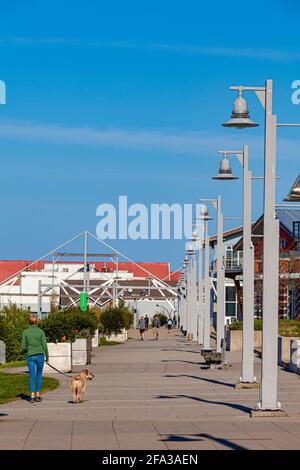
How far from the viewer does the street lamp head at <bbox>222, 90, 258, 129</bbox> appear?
2155 centimetres

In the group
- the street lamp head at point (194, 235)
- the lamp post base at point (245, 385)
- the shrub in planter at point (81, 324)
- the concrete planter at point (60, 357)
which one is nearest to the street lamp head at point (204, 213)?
the shrub in planter at point (81, 324)

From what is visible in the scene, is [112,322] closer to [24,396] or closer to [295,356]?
[295,356]

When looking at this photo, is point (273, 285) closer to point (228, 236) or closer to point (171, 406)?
point (171, 406)

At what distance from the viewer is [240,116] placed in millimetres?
21625

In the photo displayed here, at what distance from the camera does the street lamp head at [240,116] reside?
21547mm

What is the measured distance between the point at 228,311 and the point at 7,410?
9419 cm

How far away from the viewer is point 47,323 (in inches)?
1459

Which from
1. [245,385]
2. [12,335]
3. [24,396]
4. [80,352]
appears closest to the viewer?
[24,396]

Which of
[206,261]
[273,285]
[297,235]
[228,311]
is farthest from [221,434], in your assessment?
[228,311]

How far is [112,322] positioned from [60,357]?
124ft

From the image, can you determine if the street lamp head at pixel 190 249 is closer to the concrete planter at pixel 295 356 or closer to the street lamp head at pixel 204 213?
the street lamp head at pixel 204 213

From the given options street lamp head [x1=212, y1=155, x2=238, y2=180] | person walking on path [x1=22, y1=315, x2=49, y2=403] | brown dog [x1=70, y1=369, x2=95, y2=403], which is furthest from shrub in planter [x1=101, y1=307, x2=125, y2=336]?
brown dog [x1=70, y1=369, x2=95, y2=403]

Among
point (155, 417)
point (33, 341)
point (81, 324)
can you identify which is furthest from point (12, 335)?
point (155, 417)

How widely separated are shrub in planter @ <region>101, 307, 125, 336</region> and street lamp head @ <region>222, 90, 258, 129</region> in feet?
162
